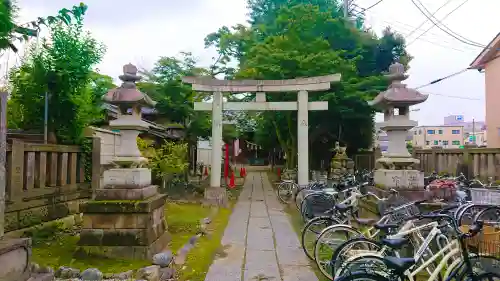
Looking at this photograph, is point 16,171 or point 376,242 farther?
point 16,171

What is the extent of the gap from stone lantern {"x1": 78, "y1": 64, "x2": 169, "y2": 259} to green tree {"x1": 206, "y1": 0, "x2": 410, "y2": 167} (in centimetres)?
947

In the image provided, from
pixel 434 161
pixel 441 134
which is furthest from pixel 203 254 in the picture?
pixel 441 134

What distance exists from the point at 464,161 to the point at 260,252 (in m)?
8.15

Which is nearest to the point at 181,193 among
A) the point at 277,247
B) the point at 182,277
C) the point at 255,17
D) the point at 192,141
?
the point at 192,141

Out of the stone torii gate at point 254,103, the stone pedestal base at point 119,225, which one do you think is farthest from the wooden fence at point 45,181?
the stone torii gate at point 254,103

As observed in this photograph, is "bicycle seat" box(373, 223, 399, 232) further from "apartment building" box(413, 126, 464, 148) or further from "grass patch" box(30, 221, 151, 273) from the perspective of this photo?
"apartment building" box(413, 126, 464, 148)

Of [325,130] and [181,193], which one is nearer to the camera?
[181,193]

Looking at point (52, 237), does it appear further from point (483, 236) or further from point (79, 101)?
point (483, 236)

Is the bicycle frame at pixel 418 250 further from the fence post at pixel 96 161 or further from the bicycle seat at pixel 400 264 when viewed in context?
the fence post at pixel 96 161

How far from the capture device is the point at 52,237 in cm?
725

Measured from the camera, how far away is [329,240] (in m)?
5.38

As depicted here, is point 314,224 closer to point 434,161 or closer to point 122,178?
point 122,178

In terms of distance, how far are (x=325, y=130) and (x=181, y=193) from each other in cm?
1075

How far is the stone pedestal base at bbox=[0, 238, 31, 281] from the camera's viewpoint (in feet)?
11.4
